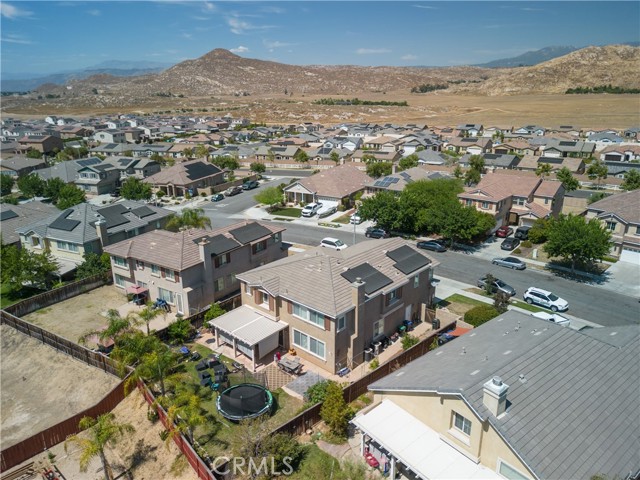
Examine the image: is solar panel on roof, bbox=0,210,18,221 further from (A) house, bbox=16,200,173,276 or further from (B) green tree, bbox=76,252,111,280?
(B) green tree, bbox=76,252,111,280

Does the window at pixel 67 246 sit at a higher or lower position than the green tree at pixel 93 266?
higher

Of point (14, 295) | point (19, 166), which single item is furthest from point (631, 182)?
point (19, 166)

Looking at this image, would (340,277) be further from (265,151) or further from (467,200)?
A: (265,151)

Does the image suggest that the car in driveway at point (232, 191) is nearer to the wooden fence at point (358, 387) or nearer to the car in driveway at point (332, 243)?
the car in driveway at point (332, 243)

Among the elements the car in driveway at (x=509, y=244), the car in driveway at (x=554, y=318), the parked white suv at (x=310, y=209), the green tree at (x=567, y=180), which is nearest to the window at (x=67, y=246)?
the parked white suv at (x=310, y=209)

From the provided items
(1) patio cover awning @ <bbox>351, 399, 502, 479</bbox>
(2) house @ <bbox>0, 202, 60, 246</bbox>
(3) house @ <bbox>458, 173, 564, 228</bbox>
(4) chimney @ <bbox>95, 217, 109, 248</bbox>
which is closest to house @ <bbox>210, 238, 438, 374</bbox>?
(1) patio cover awning @ <bbox>351, 399, 502, 479</bbox>

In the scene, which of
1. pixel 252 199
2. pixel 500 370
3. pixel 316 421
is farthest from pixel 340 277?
pixel 252 199

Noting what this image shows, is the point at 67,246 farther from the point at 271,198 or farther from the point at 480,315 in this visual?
the point at 480,315

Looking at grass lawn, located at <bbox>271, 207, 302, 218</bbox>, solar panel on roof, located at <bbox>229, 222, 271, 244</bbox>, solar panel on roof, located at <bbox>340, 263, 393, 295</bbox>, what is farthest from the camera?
grass lawn, located at <bbox>271, 207, 302, 218</bbox>
